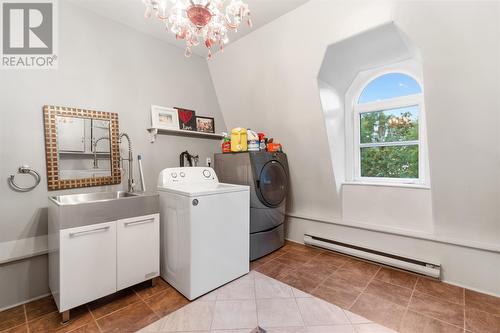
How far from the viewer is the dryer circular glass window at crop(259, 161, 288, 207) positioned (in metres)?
2.59

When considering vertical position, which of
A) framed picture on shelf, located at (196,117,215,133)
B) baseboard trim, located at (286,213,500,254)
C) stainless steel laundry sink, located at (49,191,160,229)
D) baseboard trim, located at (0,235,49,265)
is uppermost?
framed picture on shelf, located at (196,117,215,133)

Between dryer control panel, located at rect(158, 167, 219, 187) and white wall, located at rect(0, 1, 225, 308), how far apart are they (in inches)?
17.6

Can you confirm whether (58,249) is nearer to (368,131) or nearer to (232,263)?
(232,263)

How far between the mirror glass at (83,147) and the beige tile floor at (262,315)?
146 centimetres

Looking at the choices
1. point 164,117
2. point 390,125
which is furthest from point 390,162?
point 164,117

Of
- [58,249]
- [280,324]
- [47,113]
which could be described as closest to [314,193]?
[280,324]

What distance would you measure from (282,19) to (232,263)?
92.5 inches

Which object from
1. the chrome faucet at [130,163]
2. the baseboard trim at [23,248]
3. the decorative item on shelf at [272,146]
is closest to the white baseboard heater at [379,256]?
the decorative item on shelf at [272,146]

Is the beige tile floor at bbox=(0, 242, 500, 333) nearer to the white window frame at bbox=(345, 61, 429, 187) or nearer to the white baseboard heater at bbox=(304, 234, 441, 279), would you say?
the white baseboard heater at bbox=(304, 234, 441, 279)

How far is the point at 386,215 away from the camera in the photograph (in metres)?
2.45

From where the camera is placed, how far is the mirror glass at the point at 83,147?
6.64ft

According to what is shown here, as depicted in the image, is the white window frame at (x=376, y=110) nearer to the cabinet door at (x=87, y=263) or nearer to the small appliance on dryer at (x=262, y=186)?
the small appliance on dryer at (x=262, y=186)

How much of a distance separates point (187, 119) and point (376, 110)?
2252 millimetres

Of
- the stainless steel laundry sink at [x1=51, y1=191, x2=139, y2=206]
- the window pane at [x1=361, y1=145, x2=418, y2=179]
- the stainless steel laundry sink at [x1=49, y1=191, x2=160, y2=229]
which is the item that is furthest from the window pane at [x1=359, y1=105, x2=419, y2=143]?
the stainless steel laundry sink at [x1=51, y1=191, x2=139, y2=206]
